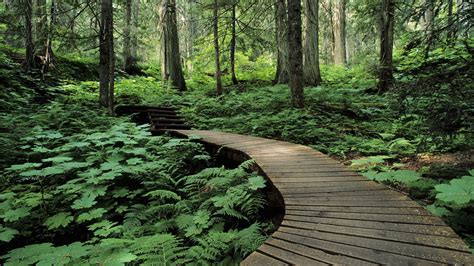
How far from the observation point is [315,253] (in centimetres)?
209

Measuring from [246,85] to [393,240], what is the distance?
13.7 meters

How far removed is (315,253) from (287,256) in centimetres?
20

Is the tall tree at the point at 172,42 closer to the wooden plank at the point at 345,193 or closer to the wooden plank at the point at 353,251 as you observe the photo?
the wooden plank at the point at 345,193

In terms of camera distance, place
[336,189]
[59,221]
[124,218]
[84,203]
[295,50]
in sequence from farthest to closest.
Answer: [295,50], [124,218], [84,203], [59,221], [336,189]

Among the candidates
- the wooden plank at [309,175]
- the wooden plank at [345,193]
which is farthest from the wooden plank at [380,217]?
the wooden plank at [309,175]

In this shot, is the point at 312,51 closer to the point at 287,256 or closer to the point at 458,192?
the point at 458,192

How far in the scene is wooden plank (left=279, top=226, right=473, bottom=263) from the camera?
1946mm

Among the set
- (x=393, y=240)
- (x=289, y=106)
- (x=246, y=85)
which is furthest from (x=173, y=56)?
(x=393, y=240)

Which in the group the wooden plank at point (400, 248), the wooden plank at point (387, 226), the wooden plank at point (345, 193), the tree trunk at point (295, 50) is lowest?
the wooden plank at point (400, 248)

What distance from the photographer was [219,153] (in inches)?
245

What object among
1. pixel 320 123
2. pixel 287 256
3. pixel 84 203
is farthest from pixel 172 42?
pixel 287 256

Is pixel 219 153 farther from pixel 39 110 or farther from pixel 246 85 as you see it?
pixel 246 85

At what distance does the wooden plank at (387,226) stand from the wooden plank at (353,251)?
1.06 feet

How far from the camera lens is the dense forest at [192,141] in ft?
10.3
